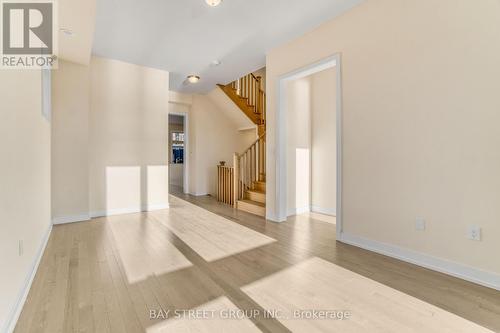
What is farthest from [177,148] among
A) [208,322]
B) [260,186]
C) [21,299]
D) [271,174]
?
[208,322]

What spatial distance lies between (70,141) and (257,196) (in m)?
3.52

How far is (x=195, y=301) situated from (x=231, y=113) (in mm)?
5795

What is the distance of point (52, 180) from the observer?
3922mm

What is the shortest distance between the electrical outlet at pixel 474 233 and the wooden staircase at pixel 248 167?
3.00m

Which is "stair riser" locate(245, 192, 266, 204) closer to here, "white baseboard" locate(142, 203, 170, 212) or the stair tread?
the stair tread

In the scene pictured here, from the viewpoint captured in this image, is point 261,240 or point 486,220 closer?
point 486,220

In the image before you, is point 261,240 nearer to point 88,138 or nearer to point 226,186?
point 226,186

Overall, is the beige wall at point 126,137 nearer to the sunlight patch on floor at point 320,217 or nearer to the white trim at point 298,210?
the white trim at point 298,210

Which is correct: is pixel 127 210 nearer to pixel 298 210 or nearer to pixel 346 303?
pixel 298 210

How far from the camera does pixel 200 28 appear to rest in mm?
3438

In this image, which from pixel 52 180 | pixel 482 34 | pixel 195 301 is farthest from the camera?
pixel 52 180

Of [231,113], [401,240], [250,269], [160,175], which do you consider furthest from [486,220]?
[231,113]

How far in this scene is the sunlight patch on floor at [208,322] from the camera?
1.57 m

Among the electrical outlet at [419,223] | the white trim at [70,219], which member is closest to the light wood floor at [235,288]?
the electrical outlet at [419,223]
